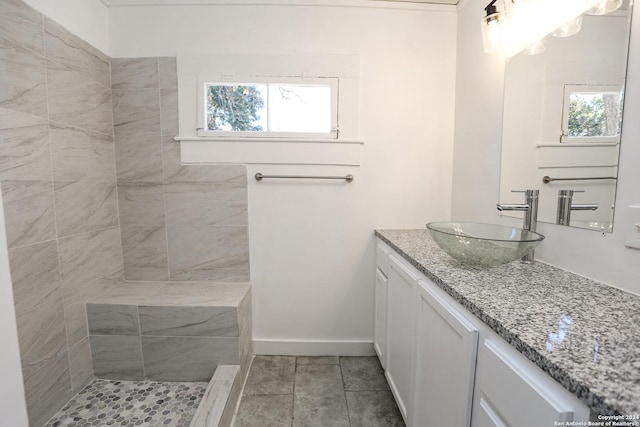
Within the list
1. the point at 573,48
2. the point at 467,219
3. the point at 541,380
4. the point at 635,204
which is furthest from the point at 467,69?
the point at 541,380

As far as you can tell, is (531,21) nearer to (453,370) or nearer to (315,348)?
(453,370)

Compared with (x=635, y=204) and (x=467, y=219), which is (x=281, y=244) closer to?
(x=467, y=219)

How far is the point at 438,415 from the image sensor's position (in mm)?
873

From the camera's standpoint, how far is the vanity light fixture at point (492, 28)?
4.09 ft

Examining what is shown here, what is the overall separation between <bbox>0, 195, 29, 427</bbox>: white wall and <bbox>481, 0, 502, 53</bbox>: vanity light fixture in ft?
7.65

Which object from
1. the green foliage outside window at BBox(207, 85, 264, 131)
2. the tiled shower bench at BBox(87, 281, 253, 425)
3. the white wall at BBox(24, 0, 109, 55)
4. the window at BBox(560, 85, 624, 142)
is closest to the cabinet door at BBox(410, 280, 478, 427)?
the window at BBox(560, 85, 624, 142)

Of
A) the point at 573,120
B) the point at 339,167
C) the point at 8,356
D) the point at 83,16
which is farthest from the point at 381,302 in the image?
the point at 83,16

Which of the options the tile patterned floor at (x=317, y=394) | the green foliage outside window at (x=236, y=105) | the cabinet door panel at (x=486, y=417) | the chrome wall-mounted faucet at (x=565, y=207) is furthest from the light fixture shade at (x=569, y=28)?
the tile patterned floor at (x=317, y=394)

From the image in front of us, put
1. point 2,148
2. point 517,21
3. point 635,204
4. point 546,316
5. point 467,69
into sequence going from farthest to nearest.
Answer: point 467,69
point 517,21
point 2,148
point 635,204
point 546,316

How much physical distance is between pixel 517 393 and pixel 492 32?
1535 mm

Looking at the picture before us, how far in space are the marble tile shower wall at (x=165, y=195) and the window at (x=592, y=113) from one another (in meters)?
1.63

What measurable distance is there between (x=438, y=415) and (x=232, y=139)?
5.65 ft

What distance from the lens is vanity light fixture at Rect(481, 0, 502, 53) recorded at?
49.1 inches

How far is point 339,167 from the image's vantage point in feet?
5.75
